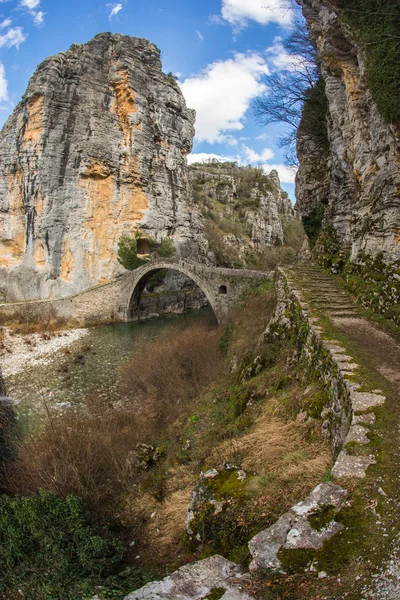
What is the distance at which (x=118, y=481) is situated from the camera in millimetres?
7266

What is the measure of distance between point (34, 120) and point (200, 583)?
1509 inches

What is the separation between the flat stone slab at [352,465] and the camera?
10.9 ft

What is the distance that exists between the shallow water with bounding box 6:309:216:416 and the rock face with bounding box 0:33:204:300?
38.8ft

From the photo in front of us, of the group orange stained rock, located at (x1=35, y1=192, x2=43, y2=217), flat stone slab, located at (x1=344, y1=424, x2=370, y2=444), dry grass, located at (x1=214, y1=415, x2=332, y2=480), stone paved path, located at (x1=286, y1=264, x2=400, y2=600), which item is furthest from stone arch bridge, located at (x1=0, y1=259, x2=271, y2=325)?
flat stone slab, located at (x1=344, y1=424, x2=370, y2=444)

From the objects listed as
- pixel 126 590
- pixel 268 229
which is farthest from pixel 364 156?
pixel 268 229

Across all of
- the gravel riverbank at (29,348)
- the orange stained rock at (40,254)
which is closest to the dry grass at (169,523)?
the gravel riverbank at (29,348)

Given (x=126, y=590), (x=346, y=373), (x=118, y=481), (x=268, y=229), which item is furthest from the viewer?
Result: (x=268, y=229)

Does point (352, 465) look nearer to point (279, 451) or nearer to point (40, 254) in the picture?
point (279, 451)

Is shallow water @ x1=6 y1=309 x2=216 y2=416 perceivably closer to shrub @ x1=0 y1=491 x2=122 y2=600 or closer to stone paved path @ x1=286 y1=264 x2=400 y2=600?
shrub @ x1=0 y1=491 x2=122 y2=600

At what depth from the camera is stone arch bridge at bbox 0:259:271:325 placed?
22.2 meters

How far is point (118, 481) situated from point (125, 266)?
27.3 metres

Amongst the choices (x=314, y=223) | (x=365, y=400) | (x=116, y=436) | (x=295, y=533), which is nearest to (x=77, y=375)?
(x=116, y=436)

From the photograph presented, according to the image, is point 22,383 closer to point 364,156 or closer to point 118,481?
point 118,481

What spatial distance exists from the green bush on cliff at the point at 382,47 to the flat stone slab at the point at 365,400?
5705mm
